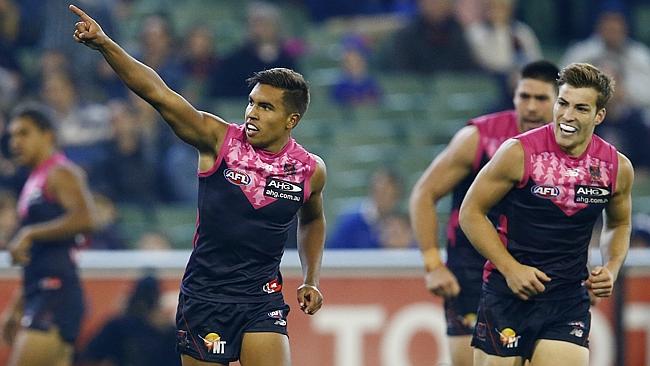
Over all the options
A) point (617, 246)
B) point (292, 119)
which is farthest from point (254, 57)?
point (617, 246)

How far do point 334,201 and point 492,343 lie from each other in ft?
21.3

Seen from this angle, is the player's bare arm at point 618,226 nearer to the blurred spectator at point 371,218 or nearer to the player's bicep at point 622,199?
the player's bicep at point 622,199

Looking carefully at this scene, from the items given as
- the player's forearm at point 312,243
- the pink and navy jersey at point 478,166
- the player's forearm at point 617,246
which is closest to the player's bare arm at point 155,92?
the player's forearm at point 312,243

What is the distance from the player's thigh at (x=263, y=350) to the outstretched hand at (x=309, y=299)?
277 mm

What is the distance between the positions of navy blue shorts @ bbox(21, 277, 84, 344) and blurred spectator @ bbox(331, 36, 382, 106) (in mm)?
5028

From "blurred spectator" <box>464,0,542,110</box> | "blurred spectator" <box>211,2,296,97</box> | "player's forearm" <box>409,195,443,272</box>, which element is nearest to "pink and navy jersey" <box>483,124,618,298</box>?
"player's forearm" <box>409,195,443,272</box>

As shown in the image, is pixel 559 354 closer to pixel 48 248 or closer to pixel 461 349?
pixel 461 349

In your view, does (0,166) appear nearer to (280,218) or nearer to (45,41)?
(45,41)

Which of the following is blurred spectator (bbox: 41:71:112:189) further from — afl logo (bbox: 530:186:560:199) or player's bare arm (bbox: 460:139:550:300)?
afl logo (bbox: 530:186:560:199)

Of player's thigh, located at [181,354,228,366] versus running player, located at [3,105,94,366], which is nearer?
player's thigh, located at [181,354,228,366]

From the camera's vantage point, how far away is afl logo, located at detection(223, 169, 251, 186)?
248 inches

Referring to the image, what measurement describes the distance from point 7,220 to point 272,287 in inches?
215

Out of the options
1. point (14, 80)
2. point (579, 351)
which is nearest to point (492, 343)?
point (579, 351)

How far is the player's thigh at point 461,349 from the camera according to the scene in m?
7.68
